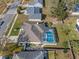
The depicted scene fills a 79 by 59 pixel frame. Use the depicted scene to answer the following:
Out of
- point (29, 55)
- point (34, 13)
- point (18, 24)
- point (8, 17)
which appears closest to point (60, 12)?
point (34, 13)

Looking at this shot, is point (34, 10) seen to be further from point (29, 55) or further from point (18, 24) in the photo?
point (29, 55)

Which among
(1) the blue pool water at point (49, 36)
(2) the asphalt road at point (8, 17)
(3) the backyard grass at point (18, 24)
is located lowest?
(1) the blue pool water at point (49, 36)

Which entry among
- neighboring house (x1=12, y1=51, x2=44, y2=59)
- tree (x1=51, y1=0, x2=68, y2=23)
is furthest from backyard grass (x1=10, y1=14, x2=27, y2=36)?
neighboring house (x1=12, y1=51, x2=44, y2=59)

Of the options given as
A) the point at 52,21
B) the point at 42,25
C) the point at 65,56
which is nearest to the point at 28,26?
the point at 42,25

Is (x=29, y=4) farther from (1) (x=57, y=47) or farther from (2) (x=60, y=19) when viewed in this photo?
(1) (x=57, y=47)

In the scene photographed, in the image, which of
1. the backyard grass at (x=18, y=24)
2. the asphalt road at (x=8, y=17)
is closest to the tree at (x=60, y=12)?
the backyard grass at (x=18, y=24)

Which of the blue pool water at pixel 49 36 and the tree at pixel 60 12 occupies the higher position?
the tree at pixel 60 12

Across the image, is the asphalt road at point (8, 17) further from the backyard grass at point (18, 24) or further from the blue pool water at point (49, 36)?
the blue pool water at point (49, 36)

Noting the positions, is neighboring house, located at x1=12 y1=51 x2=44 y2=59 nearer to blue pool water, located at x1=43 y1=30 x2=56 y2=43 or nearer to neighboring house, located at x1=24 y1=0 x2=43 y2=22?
blue pool water, located at x1=43 y1=30 x2=56 y2=43

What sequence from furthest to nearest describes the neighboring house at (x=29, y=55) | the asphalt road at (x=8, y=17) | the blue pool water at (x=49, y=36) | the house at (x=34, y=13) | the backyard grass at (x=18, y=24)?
the house at (x=34, y=13), the asphalt road at (x=8, y=17), the backyard grass at (x=18, y=24), the blue pool water at (x=49, y=36), the neighboring house at (x=29, y=55)
